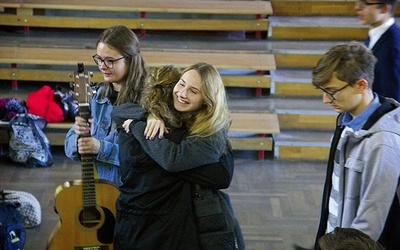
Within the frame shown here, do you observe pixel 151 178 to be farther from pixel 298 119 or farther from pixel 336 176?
pixel 298 119

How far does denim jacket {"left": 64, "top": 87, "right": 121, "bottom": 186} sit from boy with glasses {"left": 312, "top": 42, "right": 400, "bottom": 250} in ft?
3.83

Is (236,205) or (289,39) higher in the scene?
(289,39)

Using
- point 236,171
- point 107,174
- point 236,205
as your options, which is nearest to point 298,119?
point 236,171

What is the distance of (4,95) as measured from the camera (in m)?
6.31

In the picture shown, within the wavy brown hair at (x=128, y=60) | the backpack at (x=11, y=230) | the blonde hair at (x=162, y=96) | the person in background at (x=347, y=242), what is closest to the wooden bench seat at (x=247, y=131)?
the backpack at (x=11, y=230)

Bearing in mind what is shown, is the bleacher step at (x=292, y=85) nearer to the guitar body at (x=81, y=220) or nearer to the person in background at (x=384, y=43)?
the person in background at (x=384, y=43)

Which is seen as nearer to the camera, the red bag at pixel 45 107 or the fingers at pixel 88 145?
the fingers at pixel 88 145

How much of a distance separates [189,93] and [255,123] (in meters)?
3.31

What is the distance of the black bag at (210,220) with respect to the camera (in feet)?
9.73

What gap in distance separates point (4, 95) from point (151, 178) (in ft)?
12.2

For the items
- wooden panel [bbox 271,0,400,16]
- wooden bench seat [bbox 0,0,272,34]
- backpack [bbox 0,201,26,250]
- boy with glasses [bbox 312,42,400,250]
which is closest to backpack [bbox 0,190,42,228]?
backpack [bbox 0,201,26,250]

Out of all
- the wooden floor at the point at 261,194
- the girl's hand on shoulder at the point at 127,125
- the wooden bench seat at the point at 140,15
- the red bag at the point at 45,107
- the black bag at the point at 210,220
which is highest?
the girl's hand on shoulder at the point at 127,125

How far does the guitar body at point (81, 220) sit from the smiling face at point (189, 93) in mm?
751

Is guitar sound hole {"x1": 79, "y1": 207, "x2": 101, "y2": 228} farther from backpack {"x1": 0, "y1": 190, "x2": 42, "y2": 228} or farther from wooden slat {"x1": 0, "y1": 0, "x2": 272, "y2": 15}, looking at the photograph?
wooden slat {"x1": 0, "y1": 0, "x2": 272, "y2": 15}
